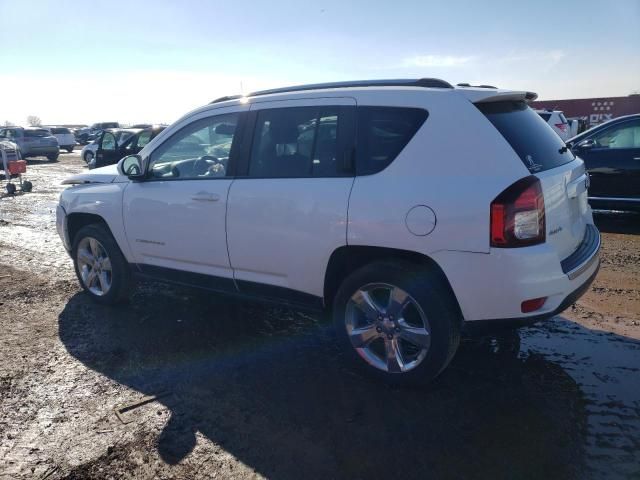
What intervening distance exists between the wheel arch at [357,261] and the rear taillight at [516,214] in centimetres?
44

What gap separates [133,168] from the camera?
4660mm

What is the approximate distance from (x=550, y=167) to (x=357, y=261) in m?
1.39

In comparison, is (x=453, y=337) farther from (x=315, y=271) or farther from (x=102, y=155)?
(x=102, y=155)

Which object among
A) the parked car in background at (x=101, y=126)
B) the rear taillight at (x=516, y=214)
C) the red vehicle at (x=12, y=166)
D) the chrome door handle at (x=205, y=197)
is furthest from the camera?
the parked car in background at (x=101, y=126)

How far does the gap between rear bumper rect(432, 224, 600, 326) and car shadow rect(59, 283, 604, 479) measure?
2.00 feet

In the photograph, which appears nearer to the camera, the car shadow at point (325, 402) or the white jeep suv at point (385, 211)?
the car shadow at point (325, 402)

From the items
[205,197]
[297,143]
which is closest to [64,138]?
[205,197]

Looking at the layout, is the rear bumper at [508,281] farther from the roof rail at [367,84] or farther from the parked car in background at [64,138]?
the parked car in background at [64,138]

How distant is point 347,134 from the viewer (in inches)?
140

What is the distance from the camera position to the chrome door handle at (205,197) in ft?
13.4

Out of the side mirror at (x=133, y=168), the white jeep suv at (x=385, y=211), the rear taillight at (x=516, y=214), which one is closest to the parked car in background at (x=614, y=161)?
the white jeep suv at (x=385, y=211)

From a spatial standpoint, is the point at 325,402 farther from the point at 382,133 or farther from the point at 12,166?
the point at 12,166

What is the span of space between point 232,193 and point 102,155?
13.6 m

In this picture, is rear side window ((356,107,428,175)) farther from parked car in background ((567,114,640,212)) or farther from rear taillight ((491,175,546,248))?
parked car in background ((567,114,640,212))
